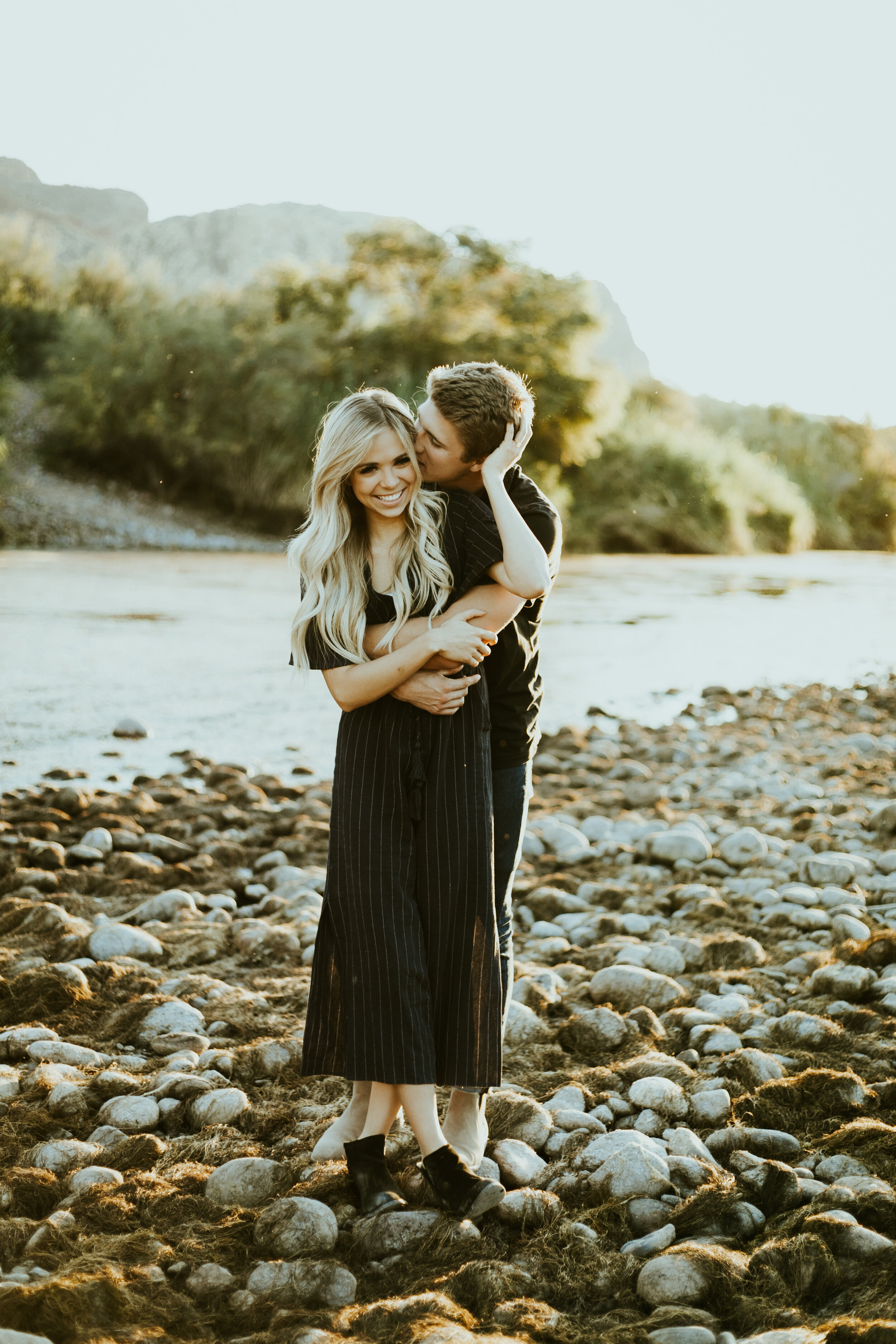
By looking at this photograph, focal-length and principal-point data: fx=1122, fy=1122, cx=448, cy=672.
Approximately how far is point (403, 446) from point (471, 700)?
58 cm

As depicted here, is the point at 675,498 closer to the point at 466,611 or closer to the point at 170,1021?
the point at 170,1021

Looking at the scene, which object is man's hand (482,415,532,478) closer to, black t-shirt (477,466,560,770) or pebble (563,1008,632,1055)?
black t-shirt (477,466,560,770)

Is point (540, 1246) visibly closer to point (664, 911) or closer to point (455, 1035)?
point (455, 1035)

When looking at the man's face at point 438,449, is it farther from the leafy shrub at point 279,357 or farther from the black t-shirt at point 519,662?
the leafy shrub at point 279,357

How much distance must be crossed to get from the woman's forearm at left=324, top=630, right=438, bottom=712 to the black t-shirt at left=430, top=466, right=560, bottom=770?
0.29 meters

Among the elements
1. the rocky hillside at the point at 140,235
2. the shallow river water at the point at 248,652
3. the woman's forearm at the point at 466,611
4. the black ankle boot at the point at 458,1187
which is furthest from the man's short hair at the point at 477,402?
the rocky hillside at the point at 140,235

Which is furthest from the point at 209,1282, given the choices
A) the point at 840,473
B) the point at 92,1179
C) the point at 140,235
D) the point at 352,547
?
the point at 840,473

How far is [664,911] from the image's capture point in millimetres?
4395

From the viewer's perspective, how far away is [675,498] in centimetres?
3428

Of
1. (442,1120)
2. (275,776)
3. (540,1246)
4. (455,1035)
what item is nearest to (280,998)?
(442,1120)

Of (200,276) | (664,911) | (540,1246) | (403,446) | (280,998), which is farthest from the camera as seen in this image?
(200,276)

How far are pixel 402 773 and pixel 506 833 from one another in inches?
16.0

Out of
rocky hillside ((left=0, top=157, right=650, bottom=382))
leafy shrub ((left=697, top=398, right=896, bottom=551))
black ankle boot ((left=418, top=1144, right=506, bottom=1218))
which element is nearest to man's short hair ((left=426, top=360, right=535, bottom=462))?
black ankle boot ((left=418, top=1144, right=506, bottom=1218))

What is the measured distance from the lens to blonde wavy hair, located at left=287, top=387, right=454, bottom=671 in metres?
2.41
